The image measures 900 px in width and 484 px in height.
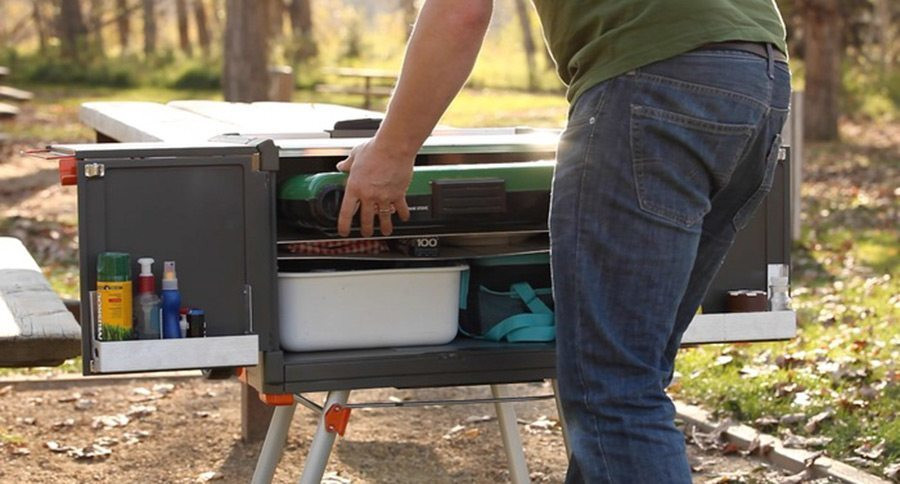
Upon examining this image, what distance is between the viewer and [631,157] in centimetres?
235

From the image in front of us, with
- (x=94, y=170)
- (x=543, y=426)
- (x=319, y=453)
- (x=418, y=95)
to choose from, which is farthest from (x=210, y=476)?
(x=418, y=95)

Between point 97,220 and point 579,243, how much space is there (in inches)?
37.8

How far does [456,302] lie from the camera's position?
3189 millimetres

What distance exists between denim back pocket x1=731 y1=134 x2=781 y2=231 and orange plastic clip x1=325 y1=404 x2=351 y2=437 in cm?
90

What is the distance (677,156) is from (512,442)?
1279mm

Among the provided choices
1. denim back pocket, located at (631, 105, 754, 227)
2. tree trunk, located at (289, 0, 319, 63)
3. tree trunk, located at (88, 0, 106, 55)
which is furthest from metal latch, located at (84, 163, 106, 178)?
tree trunk, located at (88, 0, 106, 55)

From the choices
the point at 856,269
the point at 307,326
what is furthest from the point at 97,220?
the point at 856,269

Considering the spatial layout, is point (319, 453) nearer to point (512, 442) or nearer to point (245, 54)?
point (512, 442)

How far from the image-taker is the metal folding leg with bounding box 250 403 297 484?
354 cm

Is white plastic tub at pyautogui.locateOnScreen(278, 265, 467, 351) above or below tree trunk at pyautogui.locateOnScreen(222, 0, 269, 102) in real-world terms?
below

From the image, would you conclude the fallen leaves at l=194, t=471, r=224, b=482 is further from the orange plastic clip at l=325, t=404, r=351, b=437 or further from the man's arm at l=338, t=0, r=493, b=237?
the man's arm at l=338, t=0, r=493, b=237

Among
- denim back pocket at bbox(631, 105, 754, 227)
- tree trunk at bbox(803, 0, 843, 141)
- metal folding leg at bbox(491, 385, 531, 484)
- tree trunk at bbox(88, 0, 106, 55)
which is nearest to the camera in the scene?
denim back pocket at bbox(631, 105, 754, 227)

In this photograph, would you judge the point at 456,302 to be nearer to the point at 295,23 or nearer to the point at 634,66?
the point at 634,66

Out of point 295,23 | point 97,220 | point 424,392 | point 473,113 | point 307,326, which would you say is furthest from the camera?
point 295,23
